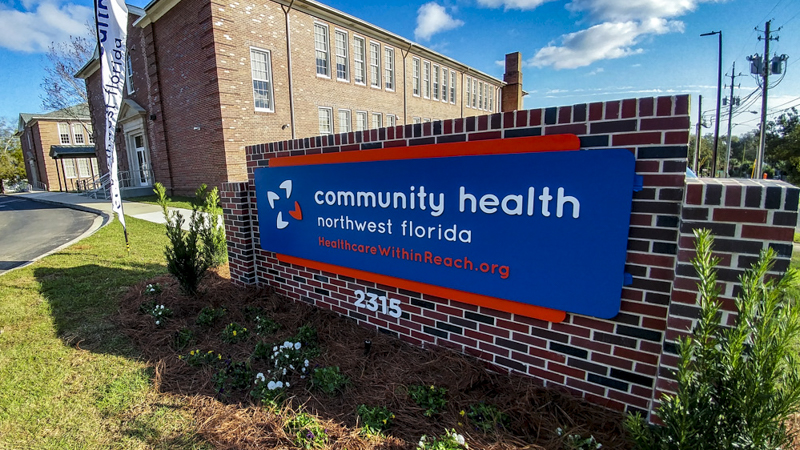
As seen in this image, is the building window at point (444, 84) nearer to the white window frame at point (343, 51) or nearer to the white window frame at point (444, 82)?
the white window frame at point (444, 82)

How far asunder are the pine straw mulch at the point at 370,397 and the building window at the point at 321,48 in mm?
16396

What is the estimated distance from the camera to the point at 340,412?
87.6 inches

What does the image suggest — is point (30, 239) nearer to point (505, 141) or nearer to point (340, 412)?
point (340, 412)

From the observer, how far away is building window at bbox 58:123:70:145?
33.8 metres

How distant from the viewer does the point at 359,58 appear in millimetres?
19156

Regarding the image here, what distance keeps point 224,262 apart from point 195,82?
1152 cm

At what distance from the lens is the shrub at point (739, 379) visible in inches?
46.6

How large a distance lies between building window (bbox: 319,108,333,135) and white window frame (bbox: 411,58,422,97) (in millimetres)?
6927

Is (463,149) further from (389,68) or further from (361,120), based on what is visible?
(389,68)

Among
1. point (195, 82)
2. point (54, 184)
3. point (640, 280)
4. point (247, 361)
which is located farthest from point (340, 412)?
point (54, 184)

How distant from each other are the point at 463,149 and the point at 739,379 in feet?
5.45

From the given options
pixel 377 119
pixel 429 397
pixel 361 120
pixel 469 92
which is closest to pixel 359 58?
pixel 361 120

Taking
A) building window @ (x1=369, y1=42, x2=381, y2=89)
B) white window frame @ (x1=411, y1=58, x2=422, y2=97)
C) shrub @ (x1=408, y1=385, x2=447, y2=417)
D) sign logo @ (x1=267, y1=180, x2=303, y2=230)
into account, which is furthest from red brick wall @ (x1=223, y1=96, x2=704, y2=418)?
white window frame @ (x1=411, y1=58, x2=422, y2=97)

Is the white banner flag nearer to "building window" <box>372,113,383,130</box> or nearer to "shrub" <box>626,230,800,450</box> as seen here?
"shrub" <box>626,230,800,450</box>
